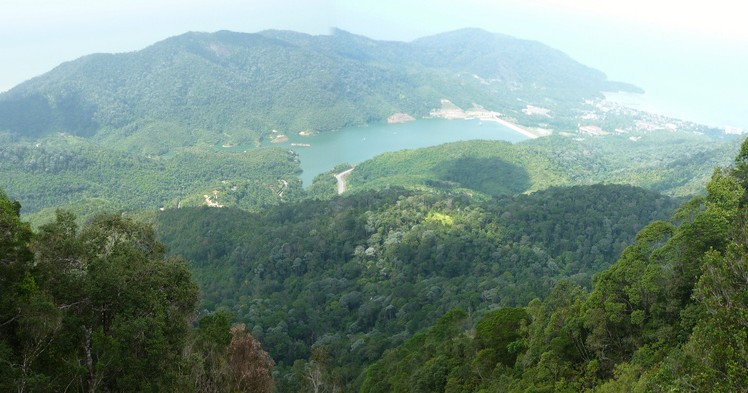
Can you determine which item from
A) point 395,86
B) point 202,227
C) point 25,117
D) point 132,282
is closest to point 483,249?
point 202,227

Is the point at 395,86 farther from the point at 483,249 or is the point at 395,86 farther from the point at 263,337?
the point at 263,337

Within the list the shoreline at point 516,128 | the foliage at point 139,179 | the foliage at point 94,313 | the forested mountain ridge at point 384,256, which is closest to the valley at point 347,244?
the foliage at point 94,313

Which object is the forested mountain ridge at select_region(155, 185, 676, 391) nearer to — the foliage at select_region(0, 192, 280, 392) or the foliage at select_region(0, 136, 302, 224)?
the foliage at select_region(0, 192, 280, 392)

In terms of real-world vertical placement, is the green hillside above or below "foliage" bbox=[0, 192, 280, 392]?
below

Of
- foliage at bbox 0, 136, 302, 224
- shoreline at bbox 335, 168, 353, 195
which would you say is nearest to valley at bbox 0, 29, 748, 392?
foliage at bbox 0, 136, 302, 224

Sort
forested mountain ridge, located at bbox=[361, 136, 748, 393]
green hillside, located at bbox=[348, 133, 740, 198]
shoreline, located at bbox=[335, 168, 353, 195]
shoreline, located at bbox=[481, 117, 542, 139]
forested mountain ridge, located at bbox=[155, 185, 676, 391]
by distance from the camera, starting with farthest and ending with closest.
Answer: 1. shoreline, located at bbox=[481, 117, 542, 139]
2. shoreline, located at bbox=[335, 168, 353, 195]
3. green hillside, located at bbox=[348, 133, 740, 198]
4. forested mountain ridge, located at bbox=[155, 185, 676, 391]
5. forested mountain ridge, located at bbox=[361, 136, 748, 393]

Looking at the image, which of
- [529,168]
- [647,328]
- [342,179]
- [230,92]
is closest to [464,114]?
[230,92]

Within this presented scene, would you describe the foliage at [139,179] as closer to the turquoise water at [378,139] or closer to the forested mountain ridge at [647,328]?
the turquoise water at [378,139]
